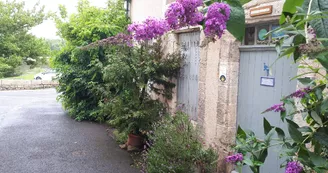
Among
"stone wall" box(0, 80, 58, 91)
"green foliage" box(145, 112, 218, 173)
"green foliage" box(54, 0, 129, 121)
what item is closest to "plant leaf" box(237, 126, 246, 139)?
"green foliage" box(145, 112, 218, 173)

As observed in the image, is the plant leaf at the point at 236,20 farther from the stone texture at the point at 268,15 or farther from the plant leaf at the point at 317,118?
the stone texture at the point at 268,15

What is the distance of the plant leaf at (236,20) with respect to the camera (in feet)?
3.59

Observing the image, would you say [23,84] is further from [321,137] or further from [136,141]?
[321,137]

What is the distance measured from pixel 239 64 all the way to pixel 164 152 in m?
1.68

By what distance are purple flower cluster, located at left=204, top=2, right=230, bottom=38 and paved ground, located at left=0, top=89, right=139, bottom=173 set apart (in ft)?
14.3

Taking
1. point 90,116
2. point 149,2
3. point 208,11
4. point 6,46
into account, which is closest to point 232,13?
point 208,11

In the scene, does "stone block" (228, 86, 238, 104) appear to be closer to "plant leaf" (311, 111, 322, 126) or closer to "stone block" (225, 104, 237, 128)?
"stone block" (225, 104, 237, 128)

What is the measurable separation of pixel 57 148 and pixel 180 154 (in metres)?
3.60

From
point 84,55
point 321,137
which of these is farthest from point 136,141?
point 321,137

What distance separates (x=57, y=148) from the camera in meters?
6.55

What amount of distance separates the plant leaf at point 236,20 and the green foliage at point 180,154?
3.05 m

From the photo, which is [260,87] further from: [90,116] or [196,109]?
[90,116]

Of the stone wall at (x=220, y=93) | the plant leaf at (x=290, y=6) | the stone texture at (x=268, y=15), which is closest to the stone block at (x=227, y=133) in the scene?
the stone wall at (x=220, y=93)

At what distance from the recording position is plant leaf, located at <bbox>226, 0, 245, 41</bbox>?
1.10m
